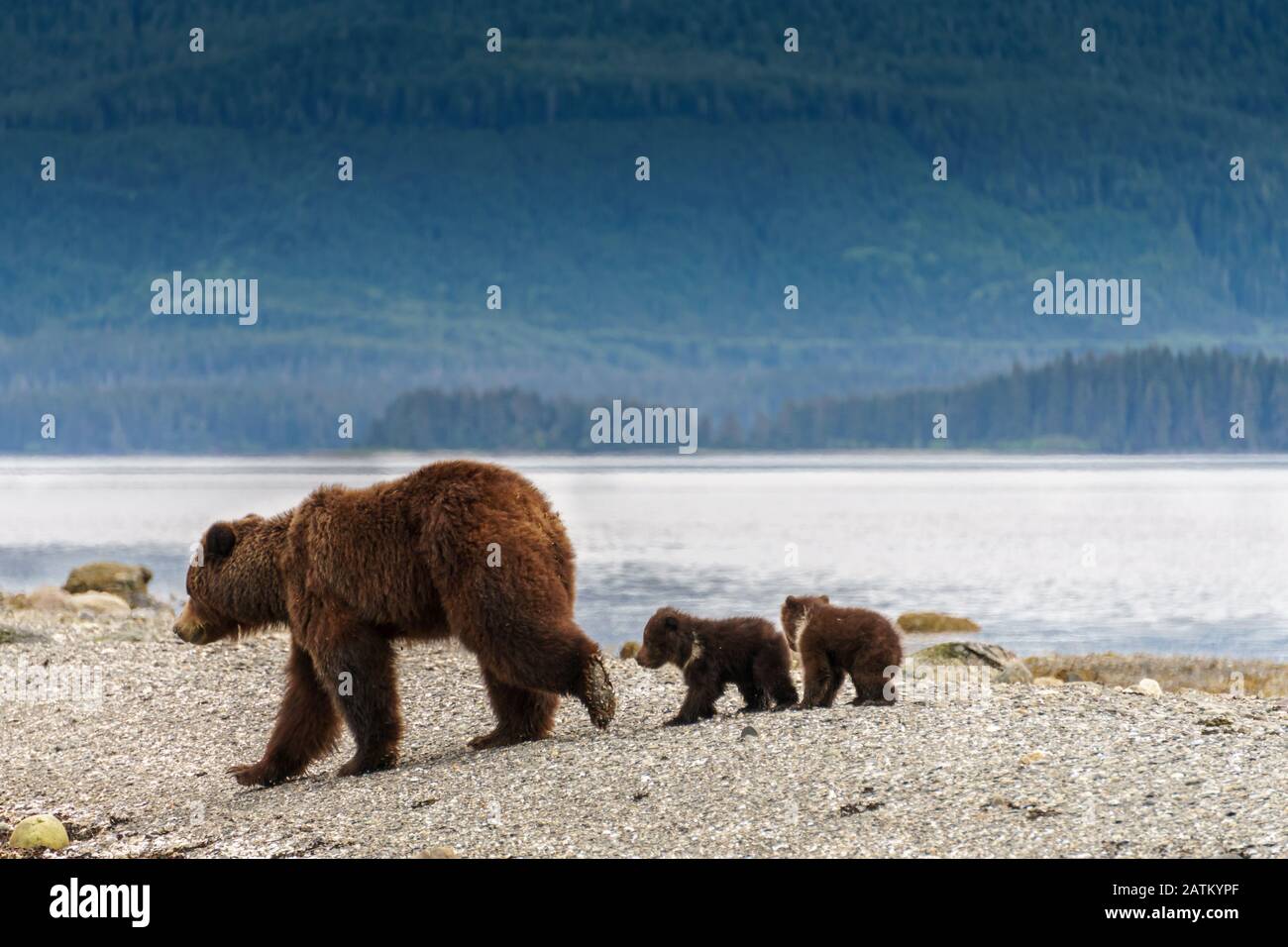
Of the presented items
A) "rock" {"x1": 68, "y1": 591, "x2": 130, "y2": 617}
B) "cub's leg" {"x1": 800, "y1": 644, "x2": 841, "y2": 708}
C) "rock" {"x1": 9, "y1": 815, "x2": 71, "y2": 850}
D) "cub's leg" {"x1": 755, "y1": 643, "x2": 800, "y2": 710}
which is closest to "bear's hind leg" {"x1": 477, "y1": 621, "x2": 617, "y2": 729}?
"cub's leg" {"x1": 755, "y1": 643, "x2": 800, "y2": 710}

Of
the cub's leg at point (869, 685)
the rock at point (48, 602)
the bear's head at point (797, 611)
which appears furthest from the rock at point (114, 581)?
the cub's leg at point (869, 685)

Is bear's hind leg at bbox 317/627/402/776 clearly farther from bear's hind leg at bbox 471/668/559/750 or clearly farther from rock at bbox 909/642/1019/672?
rock at bbox 909/642/1019/672

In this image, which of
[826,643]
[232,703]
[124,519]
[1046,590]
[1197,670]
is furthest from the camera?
[124,519]

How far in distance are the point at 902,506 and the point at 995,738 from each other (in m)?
91.0

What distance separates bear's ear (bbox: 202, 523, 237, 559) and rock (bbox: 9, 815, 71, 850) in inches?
87.1

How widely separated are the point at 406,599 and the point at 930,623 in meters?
16.4

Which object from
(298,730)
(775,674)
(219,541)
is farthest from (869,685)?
(219,541)

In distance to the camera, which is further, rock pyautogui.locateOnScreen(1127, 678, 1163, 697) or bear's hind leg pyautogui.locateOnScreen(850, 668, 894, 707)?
rock pyautogui.locateOnScreen(1127, 678, 1163, 697)

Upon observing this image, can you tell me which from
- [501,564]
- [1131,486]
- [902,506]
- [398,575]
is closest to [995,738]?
[501,564]

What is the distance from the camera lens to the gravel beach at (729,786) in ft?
25.6

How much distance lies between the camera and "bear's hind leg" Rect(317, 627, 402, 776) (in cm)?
1004

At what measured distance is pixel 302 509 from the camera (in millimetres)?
10531

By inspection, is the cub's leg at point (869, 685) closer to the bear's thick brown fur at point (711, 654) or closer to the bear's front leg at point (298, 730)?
the bear's thick brown fur at point (711, 654)

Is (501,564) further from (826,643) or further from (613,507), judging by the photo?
(613,507)
